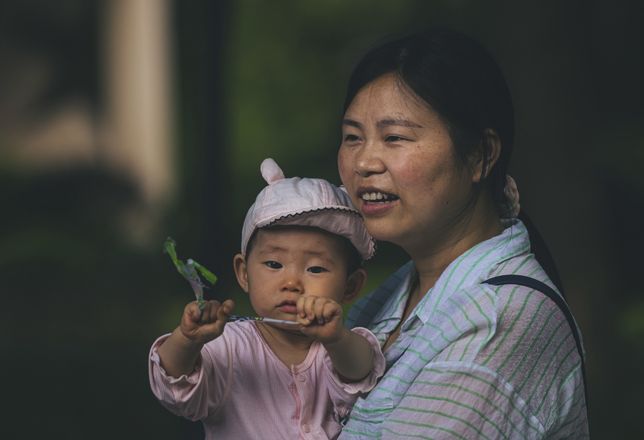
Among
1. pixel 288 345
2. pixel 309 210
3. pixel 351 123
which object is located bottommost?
pixel 288 345

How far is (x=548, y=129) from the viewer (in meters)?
7.38

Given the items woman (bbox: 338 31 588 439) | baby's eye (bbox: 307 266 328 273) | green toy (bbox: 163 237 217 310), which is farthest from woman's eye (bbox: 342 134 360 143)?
green toy (bbox: 163 237 217 310)

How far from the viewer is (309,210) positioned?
314cm

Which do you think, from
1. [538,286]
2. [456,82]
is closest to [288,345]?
[538,286]

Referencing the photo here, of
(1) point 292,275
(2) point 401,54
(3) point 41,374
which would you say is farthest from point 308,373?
(3) point 41,374

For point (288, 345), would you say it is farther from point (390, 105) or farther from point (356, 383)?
point (390, 105)

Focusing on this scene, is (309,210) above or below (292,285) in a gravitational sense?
above

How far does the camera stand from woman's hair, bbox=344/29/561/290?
310 cm

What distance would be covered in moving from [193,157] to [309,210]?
1393 centimetres

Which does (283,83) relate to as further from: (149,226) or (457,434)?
(457,434)

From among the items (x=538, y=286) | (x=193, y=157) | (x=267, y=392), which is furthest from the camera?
(x=193, y=157)

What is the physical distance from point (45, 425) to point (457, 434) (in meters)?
5.51

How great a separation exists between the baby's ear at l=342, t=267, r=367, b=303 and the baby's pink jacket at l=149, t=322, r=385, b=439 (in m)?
0.18

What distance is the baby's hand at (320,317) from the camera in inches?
111
